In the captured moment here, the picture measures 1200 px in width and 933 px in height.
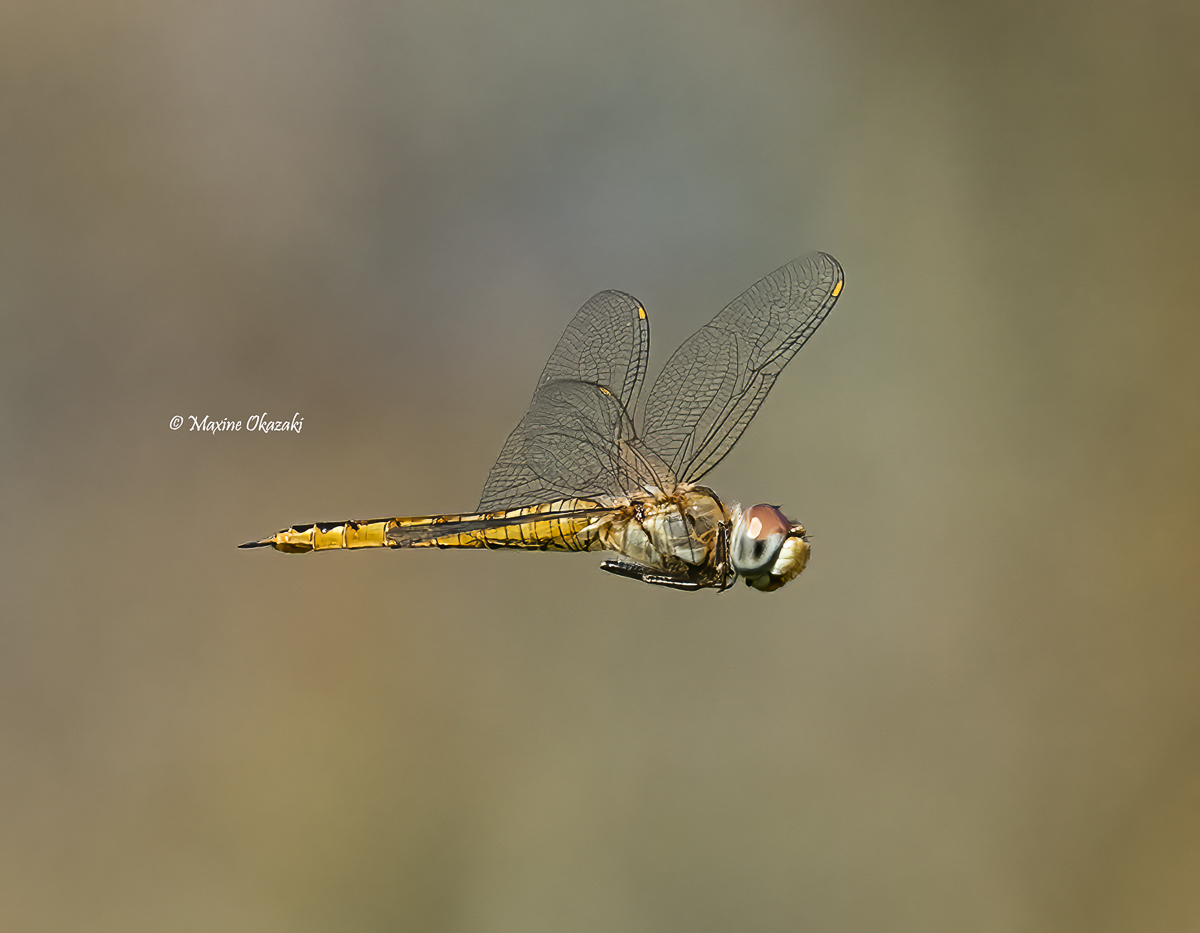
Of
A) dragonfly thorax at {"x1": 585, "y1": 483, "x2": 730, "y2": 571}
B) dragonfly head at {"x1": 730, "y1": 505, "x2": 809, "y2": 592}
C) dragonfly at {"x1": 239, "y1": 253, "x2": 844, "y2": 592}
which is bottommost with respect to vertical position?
dragonfly head at {"x1": 730, "y1": 505, "x2": 809, "y2": 592}

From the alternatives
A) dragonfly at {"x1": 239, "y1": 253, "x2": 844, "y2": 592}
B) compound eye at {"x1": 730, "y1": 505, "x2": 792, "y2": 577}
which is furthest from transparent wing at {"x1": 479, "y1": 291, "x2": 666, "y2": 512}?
compound eye at {"x1": 730, "y1": 505, "x2": 792, "y2": 577}

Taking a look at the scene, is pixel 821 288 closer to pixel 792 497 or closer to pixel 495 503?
pixel 495 503

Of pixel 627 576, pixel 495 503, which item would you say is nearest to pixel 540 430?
pixel 495 503

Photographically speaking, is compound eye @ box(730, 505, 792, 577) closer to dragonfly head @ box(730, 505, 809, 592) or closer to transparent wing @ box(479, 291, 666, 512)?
dragonfly head @ box(730, 505, 809, 592)

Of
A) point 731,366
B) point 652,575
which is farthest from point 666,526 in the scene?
point 731,366

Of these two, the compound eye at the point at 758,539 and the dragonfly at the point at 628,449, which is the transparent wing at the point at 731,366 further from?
the compound eye at the point at 758,539
